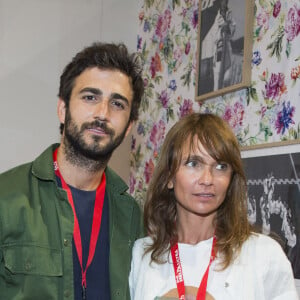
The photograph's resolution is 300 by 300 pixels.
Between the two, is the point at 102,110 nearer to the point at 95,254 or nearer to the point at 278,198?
the point at 95,254

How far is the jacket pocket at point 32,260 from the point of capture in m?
1.75

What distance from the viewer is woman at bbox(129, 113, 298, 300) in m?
1.78

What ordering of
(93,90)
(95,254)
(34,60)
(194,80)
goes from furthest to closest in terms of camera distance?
(34,60), (194,80), (93,90), (95,254)

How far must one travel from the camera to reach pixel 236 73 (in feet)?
8.71

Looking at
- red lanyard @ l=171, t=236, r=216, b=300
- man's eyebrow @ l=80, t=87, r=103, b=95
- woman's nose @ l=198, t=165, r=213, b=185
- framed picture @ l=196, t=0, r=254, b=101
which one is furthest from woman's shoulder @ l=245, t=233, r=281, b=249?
framed picture @ l=196, t=0, r=254, b=101

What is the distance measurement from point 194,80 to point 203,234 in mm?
1297

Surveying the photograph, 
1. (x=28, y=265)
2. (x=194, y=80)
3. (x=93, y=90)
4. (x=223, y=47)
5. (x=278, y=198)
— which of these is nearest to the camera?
(x=28, y=265)

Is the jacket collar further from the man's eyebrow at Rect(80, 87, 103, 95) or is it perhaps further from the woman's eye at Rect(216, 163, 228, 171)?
the woman's eye at Rect(216, 163, 228, 171)

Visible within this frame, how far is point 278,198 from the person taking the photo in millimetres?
2357

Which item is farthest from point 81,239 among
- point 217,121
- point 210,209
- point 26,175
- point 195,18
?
point 195,18

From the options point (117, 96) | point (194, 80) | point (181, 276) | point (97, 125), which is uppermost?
point (194, 80)

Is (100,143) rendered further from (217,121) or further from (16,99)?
(16,99)

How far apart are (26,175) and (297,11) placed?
122cm

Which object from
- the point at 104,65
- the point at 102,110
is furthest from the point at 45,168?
the point at 104,65
